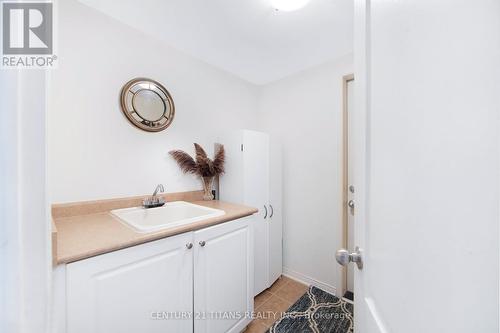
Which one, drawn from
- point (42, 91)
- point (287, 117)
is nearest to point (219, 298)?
point (42, 91)

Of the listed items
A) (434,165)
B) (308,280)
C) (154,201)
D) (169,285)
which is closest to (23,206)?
(434,165)

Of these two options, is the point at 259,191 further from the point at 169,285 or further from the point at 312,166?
the point at 169,285

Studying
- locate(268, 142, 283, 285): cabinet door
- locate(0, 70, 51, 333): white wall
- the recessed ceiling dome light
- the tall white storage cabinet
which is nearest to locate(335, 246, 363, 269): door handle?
locate(0, 70, 51, 333): white wall

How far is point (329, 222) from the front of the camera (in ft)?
6.07

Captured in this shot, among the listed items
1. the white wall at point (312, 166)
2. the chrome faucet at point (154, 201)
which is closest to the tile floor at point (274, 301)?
the white wall at point (312, 166)

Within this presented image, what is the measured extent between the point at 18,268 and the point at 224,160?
1677 millimetres

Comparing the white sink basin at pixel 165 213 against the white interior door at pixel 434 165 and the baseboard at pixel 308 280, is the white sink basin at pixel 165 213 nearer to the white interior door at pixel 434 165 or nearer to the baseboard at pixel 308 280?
the white interior door at pixel 434 165

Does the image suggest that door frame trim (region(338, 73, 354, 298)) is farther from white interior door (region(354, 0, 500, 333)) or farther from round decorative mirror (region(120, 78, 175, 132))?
round decorative mirror (region(120, 78, 175, 132))

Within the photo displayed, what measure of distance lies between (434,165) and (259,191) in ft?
5.31

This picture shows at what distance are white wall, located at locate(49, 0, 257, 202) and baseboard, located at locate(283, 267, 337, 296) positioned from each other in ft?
4.70

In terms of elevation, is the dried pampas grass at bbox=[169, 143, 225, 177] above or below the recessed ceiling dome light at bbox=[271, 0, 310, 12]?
below

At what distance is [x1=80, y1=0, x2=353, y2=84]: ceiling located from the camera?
1.28 meters

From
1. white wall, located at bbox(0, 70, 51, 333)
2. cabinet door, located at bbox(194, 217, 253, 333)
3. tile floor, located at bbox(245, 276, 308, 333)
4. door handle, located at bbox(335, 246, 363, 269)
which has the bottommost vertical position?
tile floor, located at bbox(245, 276, 308, 333)

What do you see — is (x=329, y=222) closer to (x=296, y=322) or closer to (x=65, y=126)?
(x=296, y=322)
